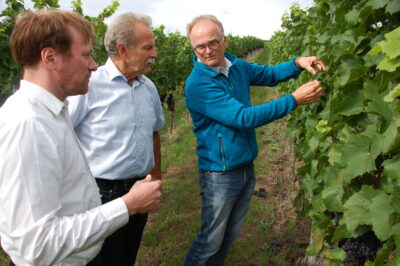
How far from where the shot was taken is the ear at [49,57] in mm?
1473

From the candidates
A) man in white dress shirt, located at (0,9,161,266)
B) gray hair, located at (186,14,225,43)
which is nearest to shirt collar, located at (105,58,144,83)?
gray hair, located at (186,14,225,43)

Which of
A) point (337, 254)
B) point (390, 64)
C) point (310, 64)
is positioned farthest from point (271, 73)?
point (390, 64)

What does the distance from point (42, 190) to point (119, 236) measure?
1.36 metres

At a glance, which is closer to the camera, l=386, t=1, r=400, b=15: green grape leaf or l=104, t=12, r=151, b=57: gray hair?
l=386, t=1, r=400, b=15: green grape leaf

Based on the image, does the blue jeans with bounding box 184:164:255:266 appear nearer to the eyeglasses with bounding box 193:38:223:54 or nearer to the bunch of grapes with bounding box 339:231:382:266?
the eyeglasses with bounding box 193:38:223:54

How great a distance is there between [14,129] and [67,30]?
48cm

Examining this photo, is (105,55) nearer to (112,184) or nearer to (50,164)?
(112,184)

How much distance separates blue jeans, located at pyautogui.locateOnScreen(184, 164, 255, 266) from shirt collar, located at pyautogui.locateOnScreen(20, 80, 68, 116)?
4.64ft

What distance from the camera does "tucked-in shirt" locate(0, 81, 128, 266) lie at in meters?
1.30

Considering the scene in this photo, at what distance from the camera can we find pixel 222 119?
247 centimetres

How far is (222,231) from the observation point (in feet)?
9.09

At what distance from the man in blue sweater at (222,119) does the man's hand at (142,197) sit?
945 millimetres

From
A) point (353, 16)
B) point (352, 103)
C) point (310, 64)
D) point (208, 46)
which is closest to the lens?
point (352, 103)

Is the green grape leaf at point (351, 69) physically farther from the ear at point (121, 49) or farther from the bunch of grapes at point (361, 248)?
the ear at point (121, 49)
